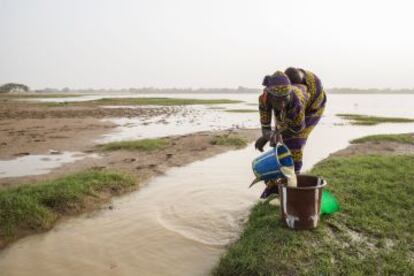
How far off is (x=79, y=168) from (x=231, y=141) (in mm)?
5732

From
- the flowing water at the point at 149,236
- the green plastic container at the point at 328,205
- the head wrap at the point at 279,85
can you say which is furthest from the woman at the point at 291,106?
the flowing water at the point at 149,236

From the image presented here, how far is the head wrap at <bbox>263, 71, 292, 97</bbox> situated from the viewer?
4.10 metres

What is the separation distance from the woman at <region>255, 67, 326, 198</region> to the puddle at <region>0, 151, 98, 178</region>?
585 centimetres

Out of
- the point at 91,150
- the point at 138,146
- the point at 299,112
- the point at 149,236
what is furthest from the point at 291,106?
the point at 91,150

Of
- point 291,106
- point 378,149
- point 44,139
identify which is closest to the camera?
point 291,106

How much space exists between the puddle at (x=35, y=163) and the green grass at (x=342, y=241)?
578 cm

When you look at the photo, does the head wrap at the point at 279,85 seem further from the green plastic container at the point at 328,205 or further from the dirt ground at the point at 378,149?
the dirt ground at the point at 378,149

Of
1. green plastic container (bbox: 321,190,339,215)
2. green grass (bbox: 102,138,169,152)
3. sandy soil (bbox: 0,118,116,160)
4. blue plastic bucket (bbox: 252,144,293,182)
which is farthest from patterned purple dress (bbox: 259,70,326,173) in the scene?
sandy soil (bbox: 0,118,116,160)

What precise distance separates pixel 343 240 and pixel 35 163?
26.2 ft

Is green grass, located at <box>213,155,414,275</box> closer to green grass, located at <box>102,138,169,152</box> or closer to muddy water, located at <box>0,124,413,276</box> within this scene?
muddy water, located at <box>0,124,413,276</box>

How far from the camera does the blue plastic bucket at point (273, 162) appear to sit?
14.4 ft

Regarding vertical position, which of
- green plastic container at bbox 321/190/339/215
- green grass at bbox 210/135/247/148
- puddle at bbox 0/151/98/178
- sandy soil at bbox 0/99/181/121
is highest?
sandy soil at bbox 0/99/181/121

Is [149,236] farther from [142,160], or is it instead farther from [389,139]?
[389,139]

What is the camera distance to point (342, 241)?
13.6ft
